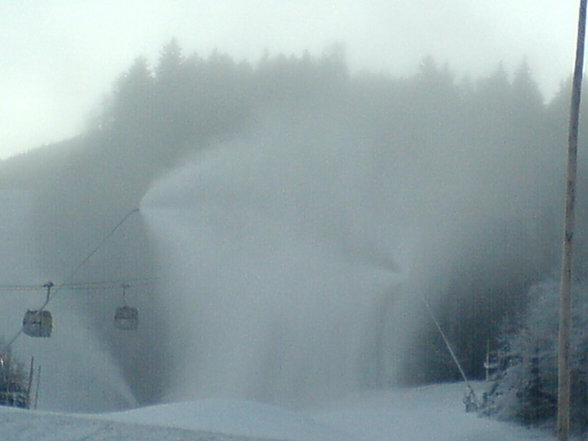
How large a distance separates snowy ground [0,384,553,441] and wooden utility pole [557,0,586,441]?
13.2 feet

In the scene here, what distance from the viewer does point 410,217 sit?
3375cm

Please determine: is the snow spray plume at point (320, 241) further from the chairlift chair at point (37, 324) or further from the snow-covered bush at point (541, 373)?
the snow-covered bush at point (541, 373)

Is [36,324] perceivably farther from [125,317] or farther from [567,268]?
[567,268]

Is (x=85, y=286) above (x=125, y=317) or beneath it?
above

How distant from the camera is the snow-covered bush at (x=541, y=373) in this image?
19359mm

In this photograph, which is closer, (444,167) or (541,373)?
(541,373)

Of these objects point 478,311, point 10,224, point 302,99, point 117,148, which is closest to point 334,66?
point 302,99

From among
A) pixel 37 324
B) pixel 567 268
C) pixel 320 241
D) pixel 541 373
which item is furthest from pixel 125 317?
pixel 567 268

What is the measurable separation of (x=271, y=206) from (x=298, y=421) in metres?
17.7

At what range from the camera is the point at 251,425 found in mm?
15992

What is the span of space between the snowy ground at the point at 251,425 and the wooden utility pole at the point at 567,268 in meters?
4.03

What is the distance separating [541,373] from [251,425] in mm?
7509

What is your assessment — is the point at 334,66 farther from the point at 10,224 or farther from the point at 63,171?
the point at 10,224

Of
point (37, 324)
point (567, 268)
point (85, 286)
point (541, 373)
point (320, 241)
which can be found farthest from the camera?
point (85, 286)
